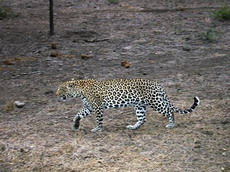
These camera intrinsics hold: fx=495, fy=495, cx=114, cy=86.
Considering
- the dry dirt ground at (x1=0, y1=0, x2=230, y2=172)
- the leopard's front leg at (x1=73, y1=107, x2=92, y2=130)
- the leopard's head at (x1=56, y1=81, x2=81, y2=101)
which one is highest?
the leopard's head at (x1=56, y1=81, x2=81, y2=101)

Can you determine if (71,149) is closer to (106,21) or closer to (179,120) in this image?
(179,120)

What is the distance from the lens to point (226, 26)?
64.6 ft

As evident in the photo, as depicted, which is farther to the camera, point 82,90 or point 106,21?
point 106,21

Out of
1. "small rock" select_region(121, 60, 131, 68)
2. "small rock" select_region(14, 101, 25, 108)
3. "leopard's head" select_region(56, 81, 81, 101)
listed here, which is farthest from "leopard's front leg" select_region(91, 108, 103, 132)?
"small rock" select_region(121, 60, 131, 68)

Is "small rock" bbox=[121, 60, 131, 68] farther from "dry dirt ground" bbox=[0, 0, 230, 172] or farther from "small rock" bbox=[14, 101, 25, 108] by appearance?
"small rock" bbox=[14, 101, 25, 108]

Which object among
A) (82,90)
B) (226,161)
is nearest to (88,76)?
(82,90)

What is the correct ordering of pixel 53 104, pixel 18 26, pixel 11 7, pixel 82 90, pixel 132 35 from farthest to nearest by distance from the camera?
pixel 11 7 → pixel 18 26 → pixel 132 35 → pixel 53 104 → pixel 82 90

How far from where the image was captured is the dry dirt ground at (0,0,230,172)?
8.78 meters

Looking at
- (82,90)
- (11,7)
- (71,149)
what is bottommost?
(11,7)

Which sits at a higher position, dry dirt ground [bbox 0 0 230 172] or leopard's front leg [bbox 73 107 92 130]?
leopard's front leg [bbox 73 107 92 130]

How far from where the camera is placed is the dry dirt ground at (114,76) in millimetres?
8781

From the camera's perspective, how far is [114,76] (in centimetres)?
1405

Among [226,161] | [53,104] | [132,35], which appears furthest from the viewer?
[132,35]

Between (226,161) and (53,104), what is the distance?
479 centimetres
